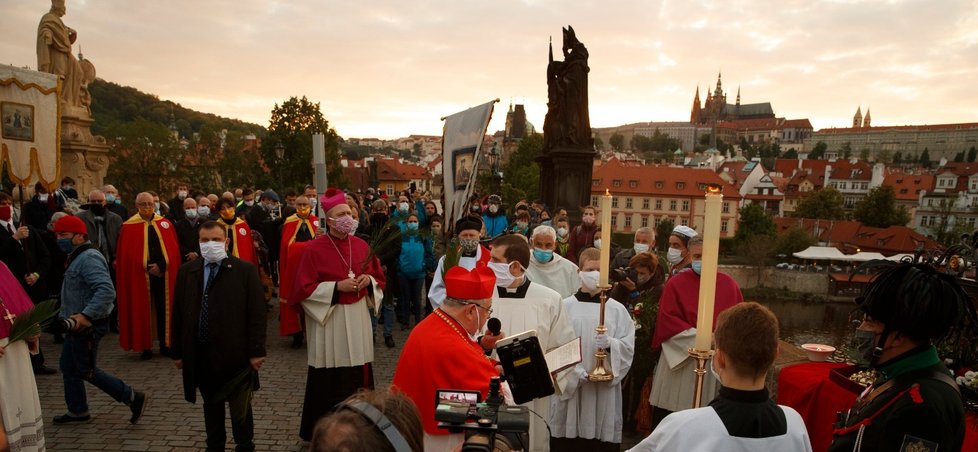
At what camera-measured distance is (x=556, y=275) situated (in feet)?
20.2

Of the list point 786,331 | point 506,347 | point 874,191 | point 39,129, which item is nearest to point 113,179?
point 39,129

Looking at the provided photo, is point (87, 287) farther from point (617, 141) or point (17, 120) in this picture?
point (617, 141)

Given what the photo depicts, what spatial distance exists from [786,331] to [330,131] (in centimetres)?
4204

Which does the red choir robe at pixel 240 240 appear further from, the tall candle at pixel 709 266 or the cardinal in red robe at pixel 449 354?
the tall candle at pixel 709 266

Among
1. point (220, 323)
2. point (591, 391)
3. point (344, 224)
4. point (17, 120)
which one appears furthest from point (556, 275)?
point (17, 120)

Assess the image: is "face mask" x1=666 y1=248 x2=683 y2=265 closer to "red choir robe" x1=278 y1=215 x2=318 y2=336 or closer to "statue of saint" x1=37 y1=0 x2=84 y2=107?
"red choir robe" x1=278 y1=215 x2=318 y2=336

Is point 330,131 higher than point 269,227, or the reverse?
point 330,131

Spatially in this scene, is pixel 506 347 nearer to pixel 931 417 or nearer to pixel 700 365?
pixel 700 365

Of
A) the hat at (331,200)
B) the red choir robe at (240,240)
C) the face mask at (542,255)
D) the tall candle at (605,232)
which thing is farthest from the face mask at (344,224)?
the red choir robe at (240,240)

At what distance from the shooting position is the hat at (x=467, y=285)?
115 inches

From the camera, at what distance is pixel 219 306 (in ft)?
14.9

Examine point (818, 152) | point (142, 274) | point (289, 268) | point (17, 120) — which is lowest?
point (142, 274)

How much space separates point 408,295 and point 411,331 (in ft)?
13.8

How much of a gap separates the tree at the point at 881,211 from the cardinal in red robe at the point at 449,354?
274 feet
